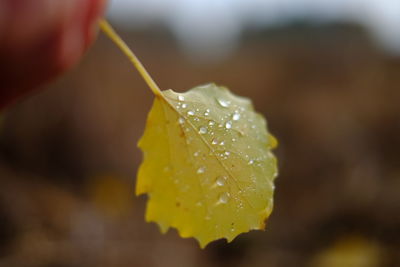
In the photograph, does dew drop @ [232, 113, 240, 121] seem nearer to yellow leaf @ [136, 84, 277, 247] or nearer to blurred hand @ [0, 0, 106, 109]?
yellow leaf @ [136, 84, 277, 247]

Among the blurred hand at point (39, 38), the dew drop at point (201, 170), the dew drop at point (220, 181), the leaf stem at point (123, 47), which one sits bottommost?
the dew drop at point (220, 181)

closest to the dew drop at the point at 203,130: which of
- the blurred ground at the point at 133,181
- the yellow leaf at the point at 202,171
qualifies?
the yellow leaf at the point at 202,171

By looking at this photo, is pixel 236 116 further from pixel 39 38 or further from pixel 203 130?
pixel 39 38

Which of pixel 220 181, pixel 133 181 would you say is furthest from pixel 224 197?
pixel 133 181

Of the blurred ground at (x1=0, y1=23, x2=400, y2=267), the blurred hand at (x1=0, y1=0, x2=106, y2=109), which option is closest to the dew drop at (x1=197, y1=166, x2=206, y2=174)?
the blurred hand at (x1=0, y1=0, x2=106, y2=109)

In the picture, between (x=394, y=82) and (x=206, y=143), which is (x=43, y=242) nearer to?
(x=206, y=143)

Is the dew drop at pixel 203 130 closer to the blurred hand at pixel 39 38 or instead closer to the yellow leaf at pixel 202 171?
the yellow leaf at pixel 202 171

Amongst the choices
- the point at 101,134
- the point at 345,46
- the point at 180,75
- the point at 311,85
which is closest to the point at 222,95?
the point at 101,134
